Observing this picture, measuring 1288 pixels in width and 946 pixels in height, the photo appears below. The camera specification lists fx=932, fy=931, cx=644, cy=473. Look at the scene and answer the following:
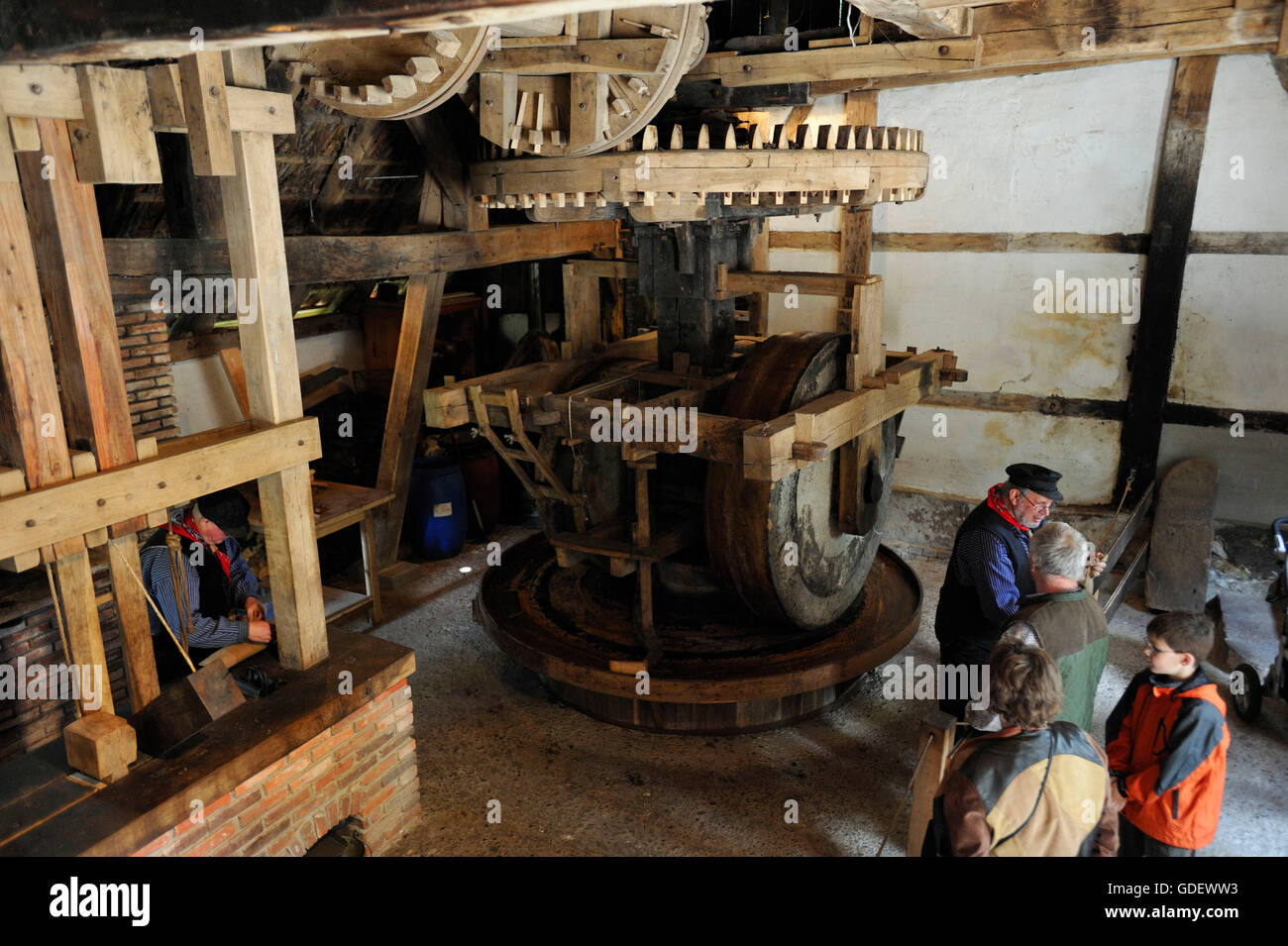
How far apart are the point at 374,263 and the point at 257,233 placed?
8.92ft

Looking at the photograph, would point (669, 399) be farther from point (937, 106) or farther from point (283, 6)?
point (937, 106)

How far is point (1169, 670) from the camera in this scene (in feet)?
10.8

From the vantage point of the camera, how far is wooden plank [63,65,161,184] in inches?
114

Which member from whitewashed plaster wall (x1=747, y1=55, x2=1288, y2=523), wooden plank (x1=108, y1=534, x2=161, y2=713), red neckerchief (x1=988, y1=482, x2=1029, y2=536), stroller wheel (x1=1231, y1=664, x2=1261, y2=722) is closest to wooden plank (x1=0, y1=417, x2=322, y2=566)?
wooden plank (x1=108, y1=534, x2=161, y2=713)

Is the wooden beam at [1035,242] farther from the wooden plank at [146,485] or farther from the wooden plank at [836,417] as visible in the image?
the wooden plank at [146,485]

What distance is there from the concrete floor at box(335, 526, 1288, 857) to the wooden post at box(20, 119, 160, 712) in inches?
88.9

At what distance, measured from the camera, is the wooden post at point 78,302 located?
9.64ft

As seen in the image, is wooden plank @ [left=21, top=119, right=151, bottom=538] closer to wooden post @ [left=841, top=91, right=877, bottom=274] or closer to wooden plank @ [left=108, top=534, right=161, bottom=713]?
wooden plank @ [left=108, top=534, right=161, bottom=713]

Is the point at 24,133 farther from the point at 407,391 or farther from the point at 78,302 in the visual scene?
the point at 407,391

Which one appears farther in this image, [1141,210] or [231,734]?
[1141,210]
